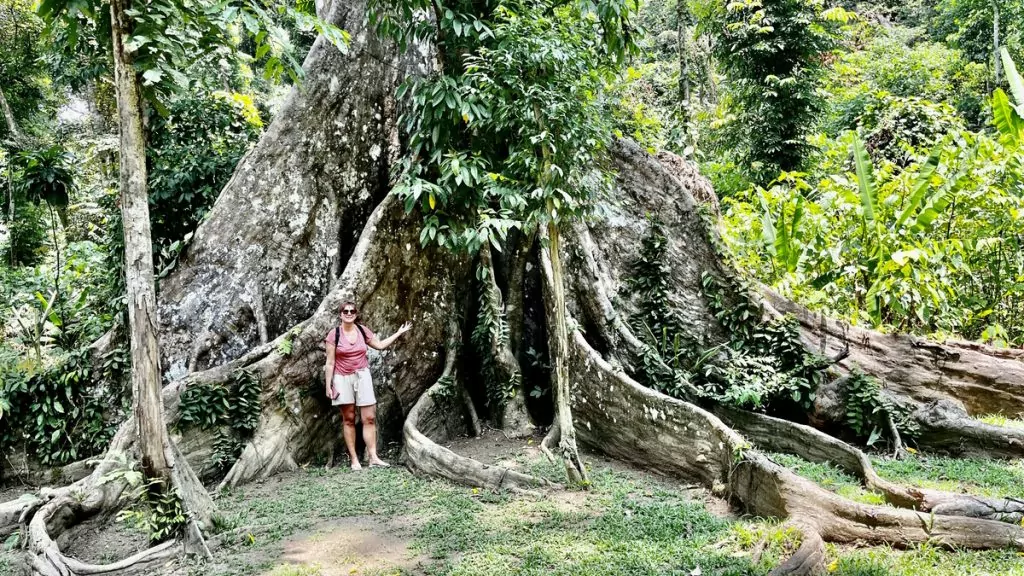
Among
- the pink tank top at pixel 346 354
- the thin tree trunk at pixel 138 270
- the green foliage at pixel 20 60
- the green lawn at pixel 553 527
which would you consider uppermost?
the green foliage at pixel 20 60

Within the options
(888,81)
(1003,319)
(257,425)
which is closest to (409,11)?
(257,425)

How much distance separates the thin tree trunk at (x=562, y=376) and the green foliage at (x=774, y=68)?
8.29 metres

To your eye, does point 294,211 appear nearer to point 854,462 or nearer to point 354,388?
point 354,388

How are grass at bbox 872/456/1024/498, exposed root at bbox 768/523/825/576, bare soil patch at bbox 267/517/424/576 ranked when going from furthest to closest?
grass at bbox 872/456/1024/498, bare soil patch at bbox 267/517/424/576, exposed root at bbox 768/523/825/576

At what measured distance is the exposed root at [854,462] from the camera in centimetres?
354

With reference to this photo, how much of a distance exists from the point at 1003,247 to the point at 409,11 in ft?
23.5

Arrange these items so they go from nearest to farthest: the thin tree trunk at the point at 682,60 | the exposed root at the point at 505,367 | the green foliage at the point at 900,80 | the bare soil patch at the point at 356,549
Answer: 1. the bare soil patch at the point at 356,549
2. the exposed root at the point at 505,367
3. the green foliage at the point at 900,80
4. the thin tree trunk at the point at 682,60

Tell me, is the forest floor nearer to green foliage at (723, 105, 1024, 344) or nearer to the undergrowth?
the undergrowth

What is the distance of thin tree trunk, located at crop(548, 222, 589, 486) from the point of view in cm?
492

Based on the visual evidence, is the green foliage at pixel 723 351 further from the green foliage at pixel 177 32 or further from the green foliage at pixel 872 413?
the green foliage at pixel 177 32

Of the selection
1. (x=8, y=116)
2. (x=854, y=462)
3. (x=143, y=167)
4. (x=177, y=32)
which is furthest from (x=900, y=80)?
(x=8, y=116)

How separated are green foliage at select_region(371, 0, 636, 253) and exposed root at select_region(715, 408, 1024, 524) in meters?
2.78

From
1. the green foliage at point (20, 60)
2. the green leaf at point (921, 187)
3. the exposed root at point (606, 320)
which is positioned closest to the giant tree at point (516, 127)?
the exposed root at point (606, 320)

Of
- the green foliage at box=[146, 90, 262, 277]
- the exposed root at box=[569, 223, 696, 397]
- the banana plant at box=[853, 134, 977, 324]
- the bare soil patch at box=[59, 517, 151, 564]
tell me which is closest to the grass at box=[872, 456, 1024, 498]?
the banana plant at box=[853, 134, 977, 324]
